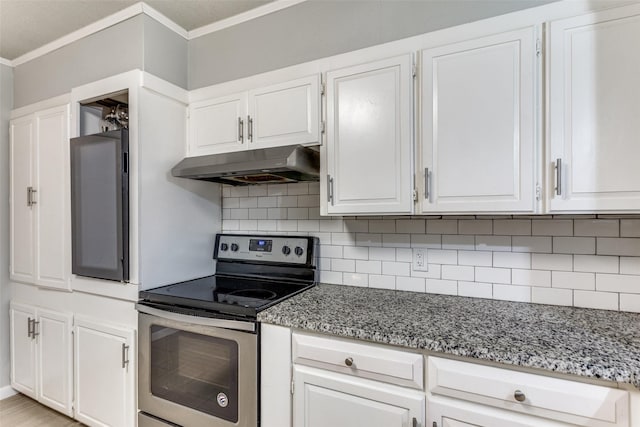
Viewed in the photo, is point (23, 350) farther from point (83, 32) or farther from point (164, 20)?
point (164, 20)

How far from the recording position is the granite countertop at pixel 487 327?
0.94 metres

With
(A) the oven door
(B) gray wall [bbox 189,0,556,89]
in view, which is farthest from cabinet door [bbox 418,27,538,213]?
(A) the oven door

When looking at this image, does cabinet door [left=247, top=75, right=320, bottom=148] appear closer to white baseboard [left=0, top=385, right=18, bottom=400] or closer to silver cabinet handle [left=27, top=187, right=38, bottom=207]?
silver cabinet handle [left=27, top=187, right=38, bottom=207]

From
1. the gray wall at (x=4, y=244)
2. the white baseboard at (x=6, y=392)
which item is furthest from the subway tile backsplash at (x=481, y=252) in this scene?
the white baseboard at (x=6, y=392)

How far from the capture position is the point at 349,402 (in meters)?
1.21

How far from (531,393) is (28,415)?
9.80 feet

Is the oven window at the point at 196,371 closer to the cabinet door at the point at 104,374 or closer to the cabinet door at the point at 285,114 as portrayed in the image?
the cabinet door at the point at 104,374

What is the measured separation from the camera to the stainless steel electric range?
141 centimetres

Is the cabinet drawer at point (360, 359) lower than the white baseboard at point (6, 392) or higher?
higher

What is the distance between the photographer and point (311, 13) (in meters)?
1.82

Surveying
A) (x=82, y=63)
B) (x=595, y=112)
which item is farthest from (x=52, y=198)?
(x=595, y=112)

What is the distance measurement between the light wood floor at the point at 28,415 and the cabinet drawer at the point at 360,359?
6.07 ft

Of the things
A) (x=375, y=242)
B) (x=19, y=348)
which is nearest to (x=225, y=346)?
(x=375, y=242)

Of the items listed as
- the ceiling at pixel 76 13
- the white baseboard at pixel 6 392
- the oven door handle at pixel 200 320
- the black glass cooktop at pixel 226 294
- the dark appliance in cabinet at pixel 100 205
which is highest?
the ceiling at pixel 76 13
